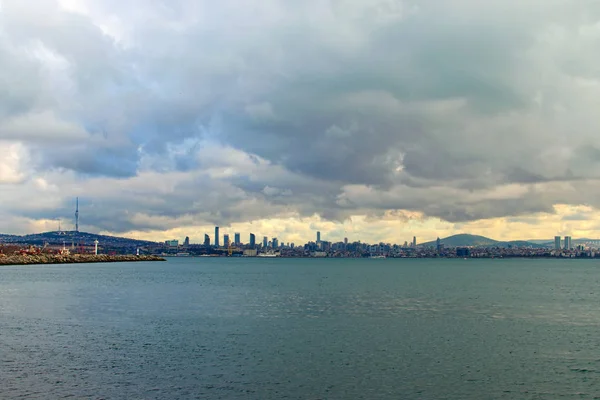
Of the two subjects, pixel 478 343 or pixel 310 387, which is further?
pixel 478 343

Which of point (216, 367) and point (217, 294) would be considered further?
point (217, 294)

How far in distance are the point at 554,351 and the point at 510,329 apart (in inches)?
518

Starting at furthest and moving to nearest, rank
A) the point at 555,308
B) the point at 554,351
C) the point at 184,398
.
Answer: the point at 555,308
the point at 554,351
the point at 184,398

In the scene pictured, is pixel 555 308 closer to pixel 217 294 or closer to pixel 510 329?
pixel 510 329

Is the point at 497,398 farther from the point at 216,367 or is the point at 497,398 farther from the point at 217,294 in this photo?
the point at 217,294

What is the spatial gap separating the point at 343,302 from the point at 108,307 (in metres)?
35.5

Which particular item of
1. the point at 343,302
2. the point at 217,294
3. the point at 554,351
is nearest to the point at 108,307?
the point at 217,294

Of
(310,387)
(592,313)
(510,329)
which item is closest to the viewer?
(310,387)

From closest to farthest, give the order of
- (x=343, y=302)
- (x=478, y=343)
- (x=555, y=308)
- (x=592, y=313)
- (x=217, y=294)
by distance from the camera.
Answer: (x=478, y=343), (x=592, y=313), (x=555, y=308), (x=343, y=302), (x=217, y=294)

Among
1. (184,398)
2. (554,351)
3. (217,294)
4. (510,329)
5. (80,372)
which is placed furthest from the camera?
(217,294)

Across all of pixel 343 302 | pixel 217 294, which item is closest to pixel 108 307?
pixel 217 294

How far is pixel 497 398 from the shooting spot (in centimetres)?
3266

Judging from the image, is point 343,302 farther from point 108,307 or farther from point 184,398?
point 184,398

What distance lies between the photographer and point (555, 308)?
82062mm
